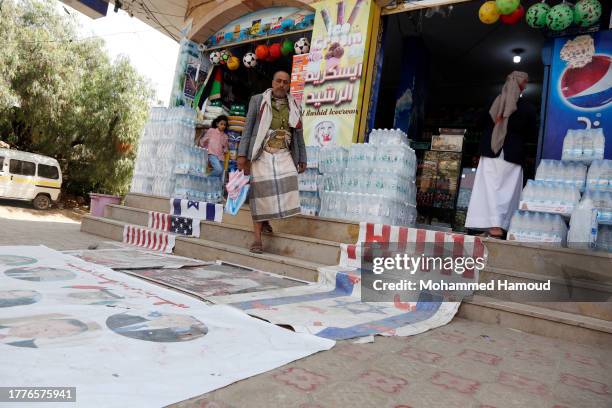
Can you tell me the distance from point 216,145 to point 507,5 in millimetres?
5380

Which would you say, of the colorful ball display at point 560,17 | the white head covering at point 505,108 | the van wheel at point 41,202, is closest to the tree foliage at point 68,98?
the van wheel at point 41,202

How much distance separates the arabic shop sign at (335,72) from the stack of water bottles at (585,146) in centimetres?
316

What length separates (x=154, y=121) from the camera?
7492 mm

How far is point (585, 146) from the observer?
407 cm

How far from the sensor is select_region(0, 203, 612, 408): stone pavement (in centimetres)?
153

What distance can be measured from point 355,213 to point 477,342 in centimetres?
276

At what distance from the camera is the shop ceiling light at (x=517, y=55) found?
872 centimetres

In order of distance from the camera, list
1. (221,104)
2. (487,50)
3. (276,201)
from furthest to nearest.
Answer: (221,104), (487,50), (276,201)

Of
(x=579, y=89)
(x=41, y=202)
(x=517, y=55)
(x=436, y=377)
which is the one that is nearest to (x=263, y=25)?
(x=517, y=55)

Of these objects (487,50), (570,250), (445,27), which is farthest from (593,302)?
(487,50)

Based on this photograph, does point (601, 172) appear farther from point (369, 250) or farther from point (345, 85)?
point (345, 85)

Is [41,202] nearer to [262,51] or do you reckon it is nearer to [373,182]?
[262,51]

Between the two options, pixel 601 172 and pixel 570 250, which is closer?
pixel 570 250

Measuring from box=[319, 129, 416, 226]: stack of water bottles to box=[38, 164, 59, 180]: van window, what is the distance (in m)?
13.7
